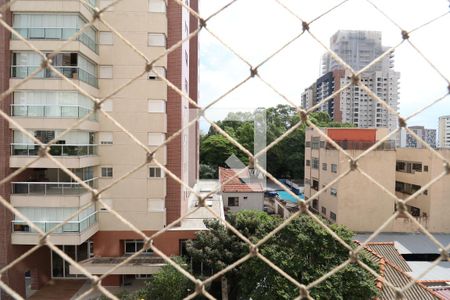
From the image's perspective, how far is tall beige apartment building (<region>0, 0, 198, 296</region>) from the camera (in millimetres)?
5566

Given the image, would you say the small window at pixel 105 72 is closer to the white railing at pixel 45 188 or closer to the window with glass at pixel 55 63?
the window with glass at pixel 55 63

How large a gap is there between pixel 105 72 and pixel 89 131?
3.40 feet

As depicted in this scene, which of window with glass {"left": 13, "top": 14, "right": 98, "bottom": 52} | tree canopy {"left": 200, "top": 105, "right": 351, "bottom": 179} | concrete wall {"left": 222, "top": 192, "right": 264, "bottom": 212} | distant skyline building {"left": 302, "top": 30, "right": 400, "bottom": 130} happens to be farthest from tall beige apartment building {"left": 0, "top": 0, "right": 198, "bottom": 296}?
distant skyline building {"left": 302, "top": 30, "right": 400, "bottom": 130}

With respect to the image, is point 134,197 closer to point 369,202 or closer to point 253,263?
point 253,263

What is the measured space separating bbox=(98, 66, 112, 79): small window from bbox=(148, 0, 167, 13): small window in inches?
47.3

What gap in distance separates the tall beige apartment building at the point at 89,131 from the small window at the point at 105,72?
0.05 feet

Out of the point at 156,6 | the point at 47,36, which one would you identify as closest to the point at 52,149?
the point at 47,36

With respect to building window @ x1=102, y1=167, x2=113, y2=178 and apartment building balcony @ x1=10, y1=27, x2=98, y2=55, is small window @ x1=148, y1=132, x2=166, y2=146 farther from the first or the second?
apartment building balcony @ x1=10, y1=27, x2=98, y2=55

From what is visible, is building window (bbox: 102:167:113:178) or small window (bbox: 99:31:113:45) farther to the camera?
building window (bbox: 102:167:113:178)

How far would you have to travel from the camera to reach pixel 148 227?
6.47m

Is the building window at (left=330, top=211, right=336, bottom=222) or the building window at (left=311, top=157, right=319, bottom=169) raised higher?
the building window at (left=311, top=157, right=319, bottom=169)

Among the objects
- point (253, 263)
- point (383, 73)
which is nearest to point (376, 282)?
point (253, 263)

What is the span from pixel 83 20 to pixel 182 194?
3384mm

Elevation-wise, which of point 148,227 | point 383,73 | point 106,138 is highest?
point 383,73
